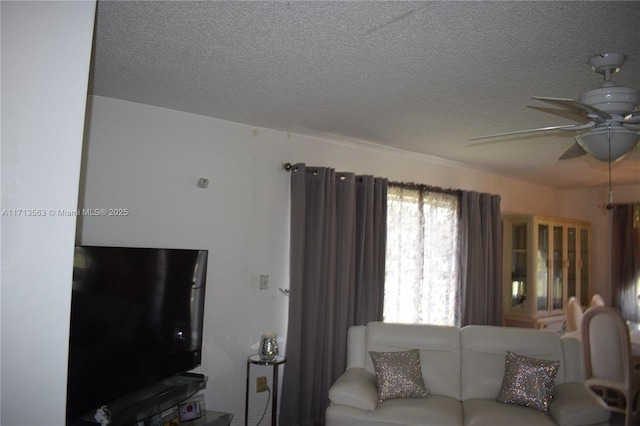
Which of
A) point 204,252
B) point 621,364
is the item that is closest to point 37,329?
point 204,252

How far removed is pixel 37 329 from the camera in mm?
1019

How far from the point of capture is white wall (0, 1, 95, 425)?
993 mm

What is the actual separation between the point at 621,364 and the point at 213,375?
3.21m

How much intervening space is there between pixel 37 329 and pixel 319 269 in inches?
107

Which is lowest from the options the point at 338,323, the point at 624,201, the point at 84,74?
the point at 338,323

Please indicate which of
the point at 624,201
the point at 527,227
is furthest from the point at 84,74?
the point at 624,201

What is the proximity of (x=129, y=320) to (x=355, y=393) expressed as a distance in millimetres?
1453

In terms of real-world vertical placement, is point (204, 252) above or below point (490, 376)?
above

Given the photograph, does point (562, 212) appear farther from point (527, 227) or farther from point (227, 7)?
point (227, 7)

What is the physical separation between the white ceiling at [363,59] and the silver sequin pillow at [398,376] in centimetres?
171

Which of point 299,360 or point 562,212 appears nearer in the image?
point 299,360

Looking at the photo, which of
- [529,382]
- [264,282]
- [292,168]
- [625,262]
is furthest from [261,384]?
[625,262]

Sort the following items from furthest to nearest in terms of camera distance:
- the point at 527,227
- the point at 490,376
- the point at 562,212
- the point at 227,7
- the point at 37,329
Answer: the point at 562,212 < the point at 527,227 < the point at 490,376 < the point at 227,7 < the point at 37,329

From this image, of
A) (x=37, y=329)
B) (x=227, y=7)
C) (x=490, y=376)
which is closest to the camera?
(x=37, y=329)
